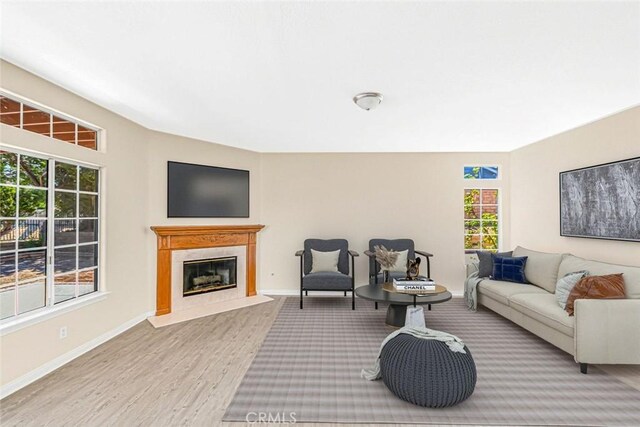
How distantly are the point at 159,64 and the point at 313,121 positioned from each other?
1788mm

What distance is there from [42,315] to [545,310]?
15.2ft

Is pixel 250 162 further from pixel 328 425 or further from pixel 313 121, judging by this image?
pixel 328 425

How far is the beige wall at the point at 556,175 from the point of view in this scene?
320 cm

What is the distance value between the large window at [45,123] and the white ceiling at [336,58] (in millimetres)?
314

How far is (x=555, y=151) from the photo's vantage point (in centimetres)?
417

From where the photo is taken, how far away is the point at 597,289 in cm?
269

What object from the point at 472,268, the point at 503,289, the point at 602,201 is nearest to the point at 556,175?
the point at 602,201

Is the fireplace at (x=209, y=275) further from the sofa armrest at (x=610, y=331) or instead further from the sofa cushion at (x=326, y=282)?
the sofa armrest at (x=610, y=331)

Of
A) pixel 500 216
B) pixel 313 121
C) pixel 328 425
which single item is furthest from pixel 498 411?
pixel 500 216

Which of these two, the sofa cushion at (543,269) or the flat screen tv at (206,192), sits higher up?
the flat screen tv at (206,192)

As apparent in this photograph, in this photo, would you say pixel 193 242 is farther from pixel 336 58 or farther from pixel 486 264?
pixel 486 264

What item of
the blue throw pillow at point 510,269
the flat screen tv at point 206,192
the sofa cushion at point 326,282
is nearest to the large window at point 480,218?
the blue throw pillow at point 510,269

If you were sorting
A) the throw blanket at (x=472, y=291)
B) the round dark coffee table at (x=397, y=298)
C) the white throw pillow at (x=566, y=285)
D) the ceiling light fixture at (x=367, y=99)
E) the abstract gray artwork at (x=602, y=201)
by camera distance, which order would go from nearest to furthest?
the ceiling light fixture at (x=367, y=99)
the white throw pillow at (x=566, y=285)
the abstract gray artwork at (x=602, y=201)
the round dark coffee table at (x=397, y=298)
the throw blanket at (x=472, y=291)

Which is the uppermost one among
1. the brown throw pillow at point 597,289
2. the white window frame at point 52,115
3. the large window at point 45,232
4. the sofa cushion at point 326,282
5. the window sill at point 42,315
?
the white window frame at point 52,115
